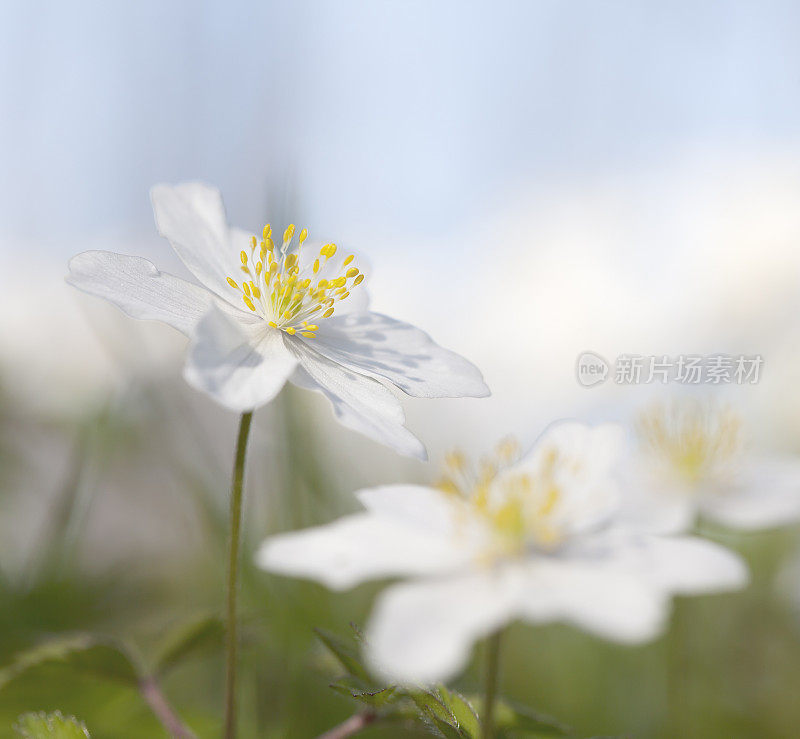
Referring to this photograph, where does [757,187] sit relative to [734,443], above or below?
above

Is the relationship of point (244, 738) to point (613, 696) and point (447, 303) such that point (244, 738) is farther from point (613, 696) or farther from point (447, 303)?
point (447, 303)

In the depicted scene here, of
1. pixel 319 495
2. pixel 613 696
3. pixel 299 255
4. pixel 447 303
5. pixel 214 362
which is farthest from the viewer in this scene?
pixel 447 303

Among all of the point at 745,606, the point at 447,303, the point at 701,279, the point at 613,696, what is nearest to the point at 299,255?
the point at 613,696

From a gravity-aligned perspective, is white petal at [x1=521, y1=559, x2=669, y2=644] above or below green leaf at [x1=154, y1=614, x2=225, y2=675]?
above

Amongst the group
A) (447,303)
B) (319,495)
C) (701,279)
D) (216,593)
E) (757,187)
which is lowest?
(216,593)

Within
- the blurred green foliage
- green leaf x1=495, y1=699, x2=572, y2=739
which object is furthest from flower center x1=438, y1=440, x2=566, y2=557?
the blurred green foliage
